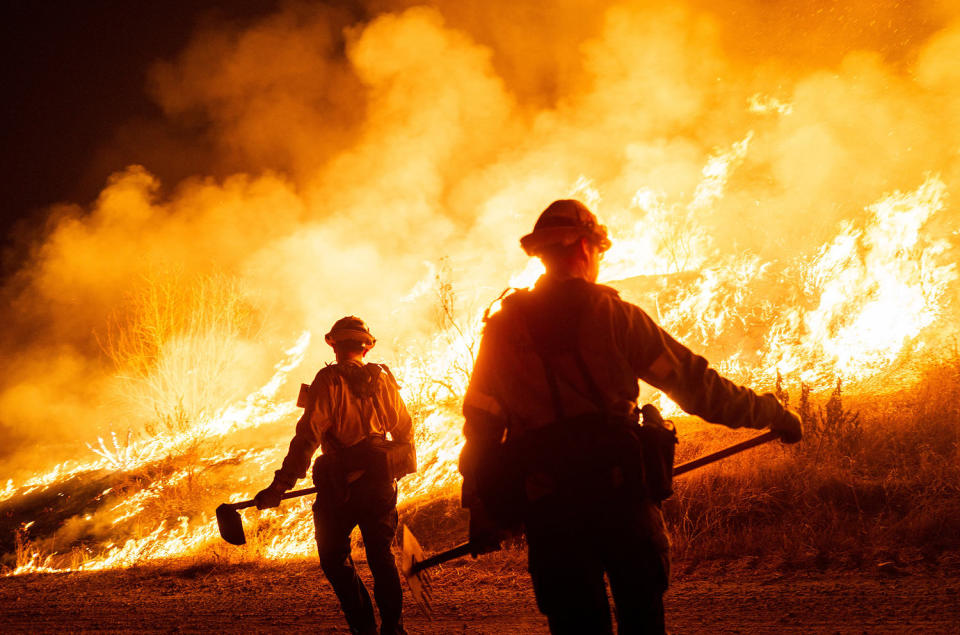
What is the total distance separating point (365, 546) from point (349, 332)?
1321 mm

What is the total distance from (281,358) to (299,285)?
337cm

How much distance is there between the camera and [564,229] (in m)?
2.07

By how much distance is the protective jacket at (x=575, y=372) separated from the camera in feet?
5.91

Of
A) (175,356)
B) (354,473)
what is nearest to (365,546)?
(354,473)

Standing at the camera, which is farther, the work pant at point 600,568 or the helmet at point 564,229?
the helmet at point 564,229

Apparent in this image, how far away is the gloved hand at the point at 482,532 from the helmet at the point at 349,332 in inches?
71.5

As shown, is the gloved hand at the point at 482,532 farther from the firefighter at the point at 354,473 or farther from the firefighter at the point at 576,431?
the firefighter at the point at 354,473

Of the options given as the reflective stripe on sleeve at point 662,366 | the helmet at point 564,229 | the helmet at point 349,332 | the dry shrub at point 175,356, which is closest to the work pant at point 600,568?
the reflective stripe on sleeve at point 662,366

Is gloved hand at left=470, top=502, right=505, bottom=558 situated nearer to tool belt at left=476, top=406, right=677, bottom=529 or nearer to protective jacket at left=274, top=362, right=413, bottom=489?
tool belt at left=476, top=406, right=677, bottom=529

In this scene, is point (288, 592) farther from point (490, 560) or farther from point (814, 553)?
point (814, 553)

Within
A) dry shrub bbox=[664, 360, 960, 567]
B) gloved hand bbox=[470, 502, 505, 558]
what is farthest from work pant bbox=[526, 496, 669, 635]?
dry shrub bbox=[664, 360, 960, 567]

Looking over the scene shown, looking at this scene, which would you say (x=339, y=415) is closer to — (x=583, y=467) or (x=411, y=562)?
(x=411, y=562)

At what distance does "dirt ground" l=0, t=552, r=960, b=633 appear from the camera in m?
3.01

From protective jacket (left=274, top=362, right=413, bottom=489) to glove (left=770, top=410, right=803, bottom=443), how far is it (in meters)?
2.25
